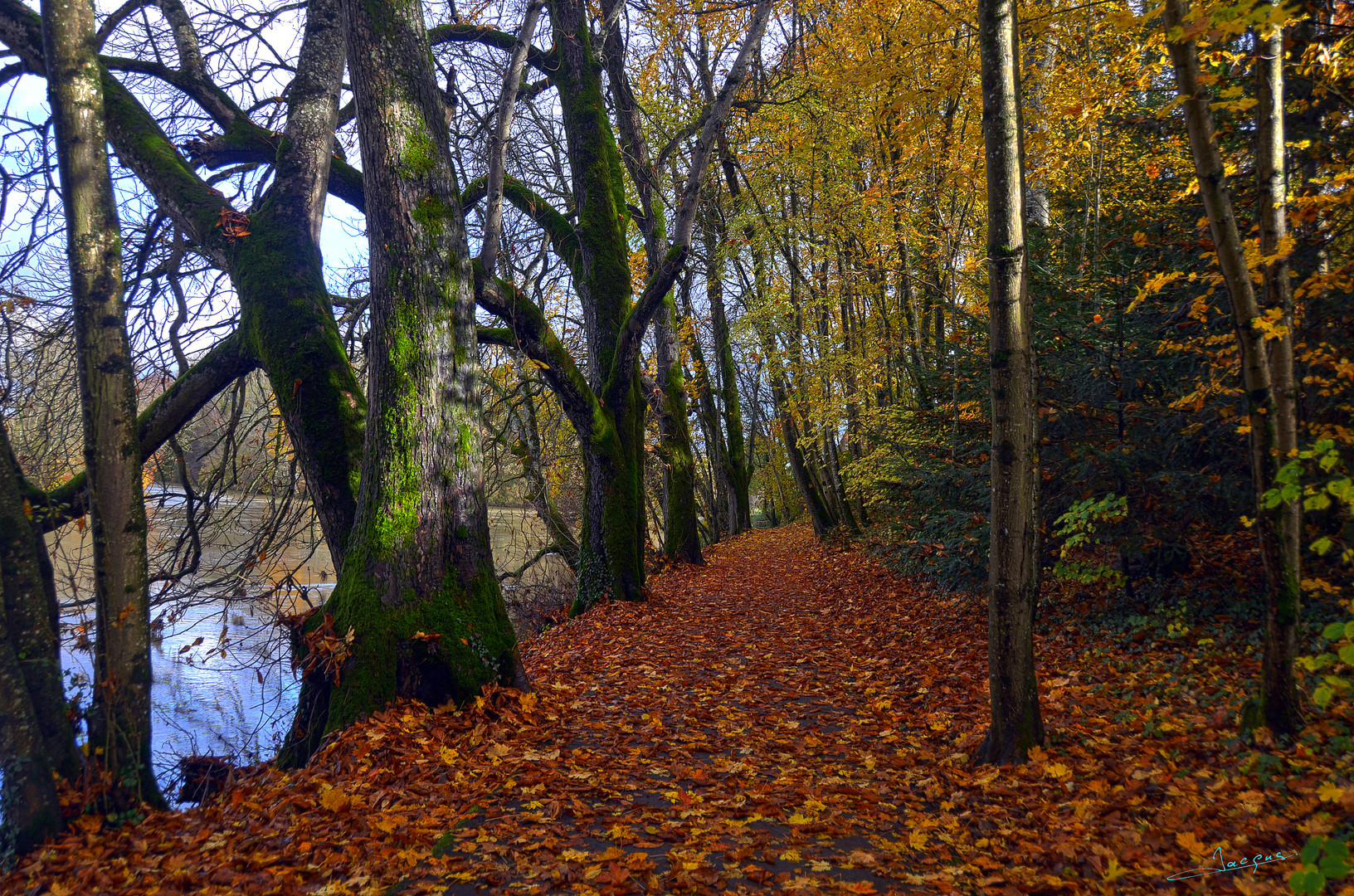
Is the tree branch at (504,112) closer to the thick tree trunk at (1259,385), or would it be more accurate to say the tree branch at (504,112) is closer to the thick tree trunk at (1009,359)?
the thick tree trunk at (1009,359)

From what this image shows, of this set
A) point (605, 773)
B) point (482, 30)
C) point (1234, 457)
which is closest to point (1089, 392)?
point (1234, 457)

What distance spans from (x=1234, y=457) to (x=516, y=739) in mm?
6258

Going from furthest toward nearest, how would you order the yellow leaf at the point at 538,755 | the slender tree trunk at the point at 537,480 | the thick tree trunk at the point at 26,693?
the slender tree trunk at the point at 537,480 → the yellow leaf at the point at 538,755 → the thick tree trunk at the point at 26,693

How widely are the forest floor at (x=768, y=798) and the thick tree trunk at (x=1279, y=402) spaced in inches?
10.7

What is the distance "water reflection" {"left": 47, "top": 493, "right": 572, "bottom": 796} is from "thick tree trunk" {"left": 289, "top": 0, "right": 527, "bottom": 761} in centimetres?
96

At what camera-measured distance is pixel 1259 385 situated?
3.76 meters

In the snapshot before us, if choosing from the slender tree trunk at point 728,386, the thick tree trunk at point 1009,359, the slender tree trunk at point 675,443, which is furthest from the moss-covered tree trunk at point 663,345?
the thick tree trunk at point 1009,359

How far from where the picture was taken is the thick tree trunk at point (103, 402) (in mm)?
4098

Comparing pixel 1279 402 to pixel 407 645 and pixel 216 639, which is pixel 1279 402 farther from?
pixel 216 639

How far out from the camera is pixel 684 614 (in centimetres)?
954

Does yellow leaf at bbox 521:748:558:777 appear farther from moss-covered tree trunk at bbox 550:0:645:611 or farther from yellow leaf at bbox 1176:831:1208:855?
moss-covered tree trunk at bbox 550:0:645:611

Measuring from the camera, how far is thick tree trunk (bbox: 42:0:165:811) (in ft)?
13.4

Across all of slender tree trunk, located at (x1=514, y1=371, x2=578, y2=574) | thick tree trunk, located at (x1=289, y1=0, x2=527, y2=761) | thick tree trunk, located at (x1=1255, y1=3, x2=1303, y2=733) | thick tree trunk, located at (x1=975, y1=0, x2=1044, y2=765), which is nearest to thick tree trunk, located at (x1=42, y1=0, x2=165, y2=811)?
thick tree trunk, located at (x1=289, y1=0, x2=527, y2=761)

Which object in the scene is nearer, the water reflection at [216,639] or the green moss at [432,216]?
the green moss at [432,216]
